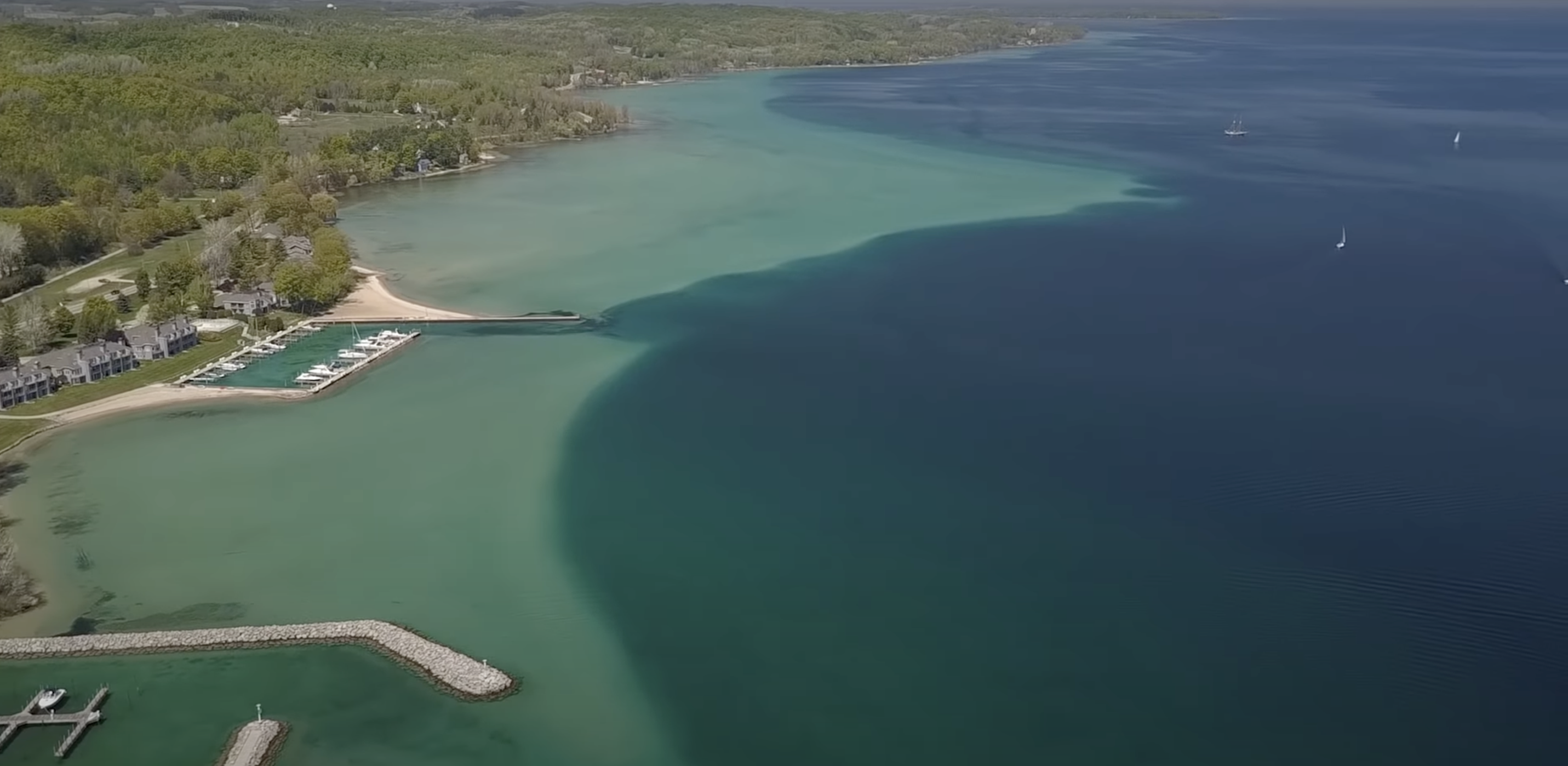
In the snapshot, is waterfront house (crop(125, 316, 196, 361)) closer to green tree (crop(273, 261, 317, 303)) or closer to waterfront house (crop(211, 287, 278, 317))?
waterfront house (crop(211, 287, 278, 317))

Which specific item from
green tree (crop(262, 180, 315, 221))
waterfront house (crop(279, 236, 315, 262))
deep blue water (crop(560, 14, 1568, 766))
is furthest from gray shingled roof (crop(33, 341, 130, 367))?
green tree (crop(262, 180, 315, 221))

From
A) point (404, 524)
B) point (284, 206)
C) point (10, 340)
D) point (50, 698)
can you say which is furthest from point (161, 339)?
point (50, 698)

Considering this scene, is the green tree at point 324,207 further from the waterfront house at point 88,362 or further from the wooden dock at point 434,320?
the waterfront house at point 88,362

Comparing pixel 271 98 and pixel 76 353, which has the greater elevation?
pixel 271 98

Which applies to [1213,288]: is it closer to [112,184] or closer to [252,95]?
[112,184]

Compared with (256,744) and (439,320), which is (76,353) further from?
(256,744)
